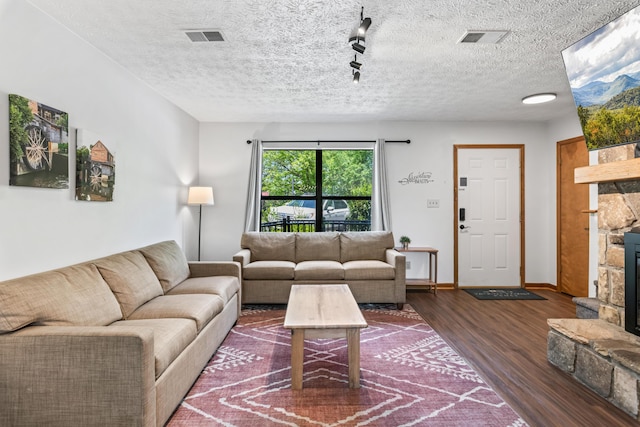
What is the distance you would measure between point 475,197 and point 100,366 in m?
5.03

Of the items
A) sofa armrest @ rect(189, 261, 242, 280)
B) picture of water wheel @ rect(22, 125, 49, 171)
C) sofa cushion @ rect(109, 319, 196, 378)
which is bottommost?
sofa cushion @ rect(109, 319, 196, 378)

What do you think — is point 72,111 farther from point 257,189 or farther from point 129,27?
point 257,189

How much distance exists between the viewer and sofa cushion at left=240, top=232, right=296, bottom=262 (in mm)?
4730

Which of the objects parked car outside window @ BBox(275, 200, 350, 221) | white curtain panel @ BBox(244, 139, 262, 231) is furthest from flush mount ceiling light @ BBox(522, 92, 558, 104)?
white curtain panel @ BBox(244, 139, 262, 231)

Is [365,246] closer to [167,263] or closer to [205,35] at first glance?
[167,263]

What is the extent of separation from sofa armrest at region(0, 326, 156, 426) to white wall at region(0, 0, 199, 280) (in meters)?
0.63

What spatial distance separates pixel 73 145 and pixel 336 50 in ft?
7.00

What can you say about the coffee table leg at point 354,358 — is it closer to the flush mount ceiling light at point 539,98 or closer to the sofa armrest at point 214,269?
the sofa armrest at point 214,269

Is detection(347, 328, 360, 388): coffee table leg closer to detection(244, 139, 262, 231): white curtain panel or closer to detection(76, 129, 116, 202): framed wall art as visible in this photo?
detection(76, 129, 116, 202): framed wall art

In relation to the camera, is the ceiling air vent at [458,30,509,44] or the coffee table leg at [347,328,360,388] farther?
the ceiling air vent at [458,30,509,44]

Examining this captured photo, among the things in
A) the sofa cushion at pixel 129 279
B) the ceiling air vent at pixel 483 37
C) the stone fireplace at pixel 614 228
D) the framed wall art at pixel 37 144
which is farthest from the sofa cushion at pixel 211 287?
the stone fireplace at pixel 614 228

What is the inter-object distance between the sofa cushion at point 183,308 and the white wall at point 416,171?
255 centimetres

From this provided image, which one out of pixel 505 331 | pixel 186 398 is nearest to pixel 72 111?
pixel 186 398

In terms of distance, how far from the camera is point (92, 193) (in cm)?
277
